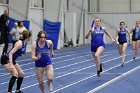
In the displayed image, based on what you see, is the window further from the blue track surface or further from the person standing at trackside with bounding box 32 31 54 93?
the person standing at trackside with bounding box 32 31 54 93

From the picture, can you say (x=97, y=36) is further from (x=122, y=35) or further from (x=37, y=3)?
(x=37, y=3)

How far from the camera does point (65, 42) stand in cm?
3309

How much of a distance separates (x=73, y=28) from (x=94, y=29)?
18684 mm

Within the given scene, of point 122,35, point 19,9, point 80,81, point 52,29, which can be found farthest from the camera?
point 52,29

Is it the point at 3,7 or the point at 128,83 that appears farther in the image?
the point at 3,7

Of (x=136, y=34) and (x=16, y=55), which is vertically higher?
(x=136, y=34)

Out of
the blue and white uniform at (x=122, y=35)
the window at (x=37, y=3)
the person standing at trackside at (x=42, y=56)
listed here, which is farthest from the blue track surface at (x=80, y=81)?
the window at (x=37, y=3)

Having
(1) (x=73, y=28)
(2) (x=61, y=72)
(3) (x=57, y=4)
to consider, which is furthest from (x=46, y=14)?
(2) (x=61, y=72)

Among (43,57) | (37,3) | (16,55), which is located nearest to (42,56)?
(43,57)

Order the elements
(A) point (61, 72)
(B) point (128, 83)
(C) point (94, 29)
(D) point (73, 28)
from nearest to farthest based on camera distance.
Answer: (B) point (128, 83), (C) point (94, 29), (A) point (61, 72), (D) point (73, 28)

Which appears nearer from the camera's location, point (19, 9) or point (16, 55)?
point (16, 55)

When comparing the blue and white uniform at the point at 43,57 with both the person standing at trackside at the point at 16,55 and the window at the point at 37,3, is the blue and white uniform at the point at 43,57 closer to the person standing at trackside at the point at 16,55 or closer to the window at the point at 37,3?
the person standing at trackside at the point at 16,55

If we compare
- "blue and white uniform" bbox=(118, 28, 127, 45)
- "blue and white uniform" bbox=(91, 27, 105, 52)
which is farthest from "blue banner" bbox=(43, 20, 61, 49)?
"blue and white uniform" bbox=(91, 27, 105, 52)

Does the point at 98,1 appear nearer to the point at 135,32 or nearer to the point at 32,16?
the point at 32,16
